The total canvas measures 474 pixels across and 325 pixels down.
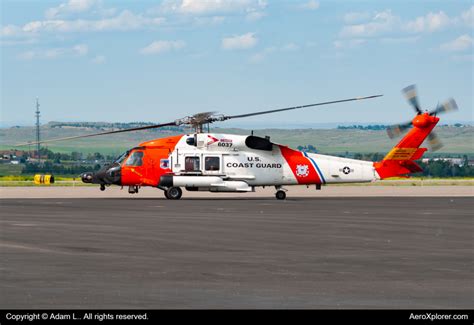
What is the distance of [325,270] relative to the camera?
19469 millimetres

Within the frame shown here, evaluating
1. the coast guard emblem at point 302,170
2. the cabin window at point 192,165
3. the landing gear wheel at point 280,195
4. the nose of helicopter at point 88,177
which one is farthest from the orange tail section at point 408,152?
the nose of helicopter at point 88,177

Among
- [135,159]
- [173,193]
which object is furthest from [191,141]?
[135,159]

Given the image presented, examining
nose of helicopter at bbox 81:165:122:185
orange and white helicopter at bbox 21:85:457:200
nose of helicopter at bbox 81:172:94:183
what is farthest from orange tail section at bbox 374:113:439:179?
nose of helicopter at bbox 81:172:94:183

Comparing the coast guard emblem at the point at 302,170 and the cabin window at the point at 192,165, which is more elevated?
the cabin window at the point at 192,165

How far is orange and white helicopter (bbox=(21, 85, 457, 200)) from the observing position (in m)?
52.4

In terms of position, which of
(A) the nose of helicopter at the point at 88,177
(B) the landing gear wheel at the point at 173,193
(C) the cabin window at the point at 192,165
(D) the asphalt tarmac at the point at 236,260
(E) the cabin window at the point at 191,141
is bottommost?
(D) the asphalt tarmac at the point at 236,260

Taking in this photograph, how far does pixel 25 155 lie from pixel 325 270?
530 feet

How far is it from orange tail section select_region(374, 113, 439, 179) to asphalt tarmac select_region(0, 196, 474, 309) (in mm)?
15770

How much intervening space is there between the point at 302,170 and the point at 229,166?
4.01m

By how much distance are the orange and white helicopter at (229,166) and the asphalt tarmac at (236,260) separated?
14.5 m

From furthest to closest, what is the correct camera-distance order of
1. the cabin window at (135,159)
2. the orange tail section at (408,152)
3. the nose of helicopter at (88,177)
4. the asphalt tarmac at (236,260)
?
the orange tail section at (408,152)
the nose of helicopter at (88,177)
the cabin window at (135,159)
the asphalt tarmac at (236,260)

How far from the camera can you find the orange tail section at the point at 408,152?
176ft

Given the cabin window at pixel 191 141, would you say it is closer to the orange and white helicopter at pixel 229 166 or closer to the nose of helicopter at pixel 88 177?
the orange and white helicopter at pixel 229 166
